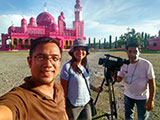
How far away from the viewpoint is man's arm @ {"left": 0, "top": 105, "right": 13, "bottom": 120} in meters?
0.65

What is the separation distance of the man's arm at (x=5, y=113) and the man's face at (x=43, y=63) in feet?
0.86

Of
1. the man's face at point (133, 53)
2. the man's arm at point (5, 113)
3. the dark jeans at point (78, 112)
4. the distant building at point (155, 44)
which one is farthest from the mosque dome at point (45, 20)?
the distant building at point (155, 44)

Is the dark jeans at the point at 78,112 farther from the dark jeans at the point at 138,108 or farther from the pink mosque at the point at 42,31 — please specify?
the pink mosque at the point at 42,31

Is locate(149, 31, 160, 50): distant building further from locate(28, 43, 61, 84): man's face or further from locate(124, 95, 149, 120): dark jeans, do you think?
locate(28, 43, 61, 84): man's face

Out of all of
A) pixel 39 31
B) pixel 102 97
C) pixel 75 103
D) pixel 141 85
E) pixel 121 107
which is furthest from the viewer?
pixel 39 31

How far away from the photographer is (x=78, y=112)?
5.24 feet

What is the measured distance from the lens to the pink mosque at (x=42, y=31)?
2445 centimetres

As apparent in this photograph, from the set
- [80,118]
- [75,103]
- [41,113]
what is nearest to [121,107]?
[80,118]

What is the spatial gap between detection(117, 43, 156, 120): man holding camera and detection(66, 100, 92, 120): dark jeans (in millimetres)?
781

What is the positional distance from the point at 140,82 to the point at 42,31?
98.4 ft

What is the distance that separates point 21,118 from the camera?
707 mm

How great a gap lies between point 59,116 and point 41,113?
0.62ft

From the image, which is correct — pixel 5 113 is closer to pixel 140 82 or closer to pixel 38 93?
pixel 38 93

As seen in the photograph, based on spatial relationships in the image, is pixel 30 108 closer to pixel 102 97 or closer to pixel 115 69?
pixel 115 69
